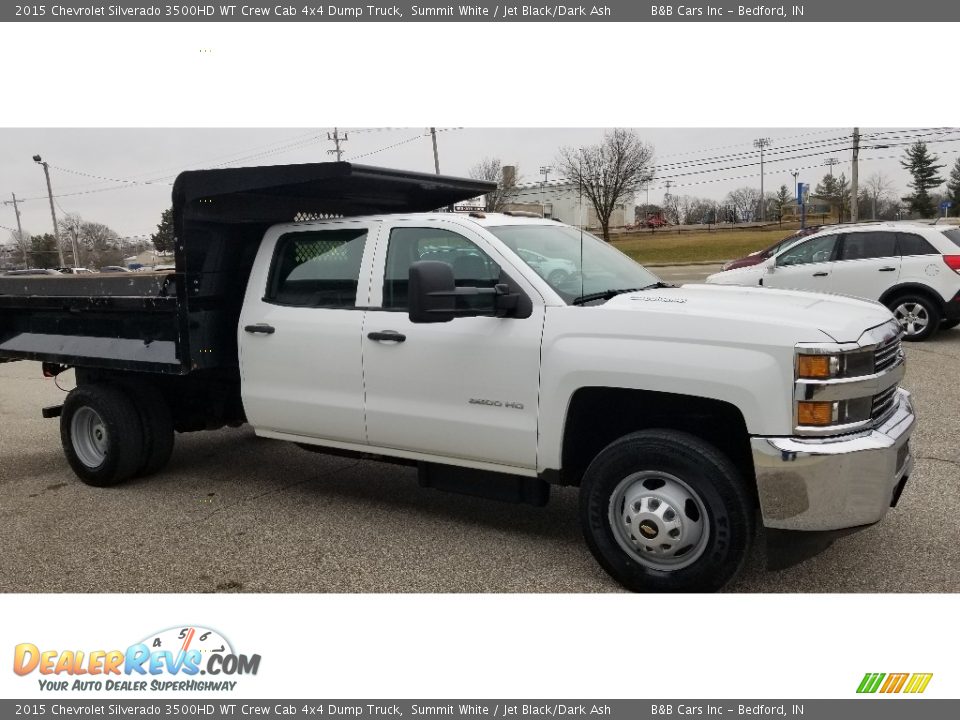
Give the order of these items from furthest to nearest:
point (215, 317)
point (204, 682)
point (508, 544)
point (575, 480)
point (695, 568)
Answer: point (215, 317) → point (508, 544) → point (575, 480) → point (695, 568) → point (204, 682)

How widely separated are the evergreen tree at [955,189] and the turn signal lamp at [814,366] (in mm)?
70544

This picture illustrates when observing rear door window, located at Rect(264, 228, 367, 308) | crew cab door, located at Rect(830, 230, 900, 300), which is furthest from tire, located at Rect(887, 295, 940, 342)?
rear door window, located at Rect(264, 228, 367, 308)

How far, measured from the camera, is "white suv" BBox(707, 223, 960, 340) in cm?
1092

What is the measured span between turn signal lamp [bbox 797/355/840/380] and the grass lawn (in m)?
29.0

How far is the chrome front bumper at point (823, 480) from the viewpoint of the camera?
3.41m

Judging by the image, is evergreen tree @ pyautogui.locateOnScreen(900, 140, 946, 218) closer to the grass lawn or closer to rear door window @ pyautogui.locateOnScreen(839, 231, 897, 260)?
the grass lawn

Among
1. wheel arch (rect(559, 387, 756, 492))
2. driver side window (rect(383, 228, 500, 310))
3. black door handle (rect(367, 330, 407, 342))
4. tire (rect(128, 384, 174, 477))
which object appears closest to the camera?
wheel arch (rect(559, 387, 756, 492))

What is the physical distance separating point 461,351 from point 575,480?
3.06 ft

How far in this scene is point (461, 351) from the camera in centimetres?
431

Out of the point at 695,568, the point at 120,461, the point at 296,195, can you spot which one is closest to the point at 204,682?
the point at 695,568

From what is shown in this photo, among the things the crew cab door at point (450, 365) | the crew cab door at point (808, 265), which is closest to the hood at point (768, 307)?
the crew cab door at point (450, 365)

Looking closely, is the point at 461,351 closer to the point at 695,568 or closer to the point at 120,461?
the point at 695,568

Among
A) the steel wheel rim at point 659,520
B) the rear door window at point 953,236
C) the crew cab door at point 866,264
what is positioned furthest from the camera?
the crew cab door at point 866,264

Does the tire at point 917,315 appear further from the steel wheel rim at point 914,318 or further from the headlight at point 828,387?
the headlight at point 828,387
